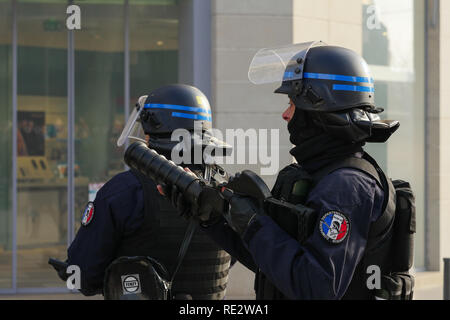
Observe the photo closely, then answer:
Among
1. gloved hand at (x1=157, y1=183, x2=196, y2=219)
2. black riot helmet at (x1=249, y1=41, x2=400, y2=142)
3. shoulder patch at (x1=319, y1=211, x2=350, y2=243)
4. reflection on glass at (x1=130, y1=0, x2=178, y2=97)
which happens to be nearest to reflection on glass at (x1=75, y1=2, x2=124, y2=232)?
reflection on glass at (x1=130, y1=0, x2=178, y2=97)

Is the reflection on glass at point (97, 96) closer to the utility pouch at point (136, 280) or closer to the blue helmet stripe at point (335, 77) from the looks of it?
the utility pouch at point (136, 280)

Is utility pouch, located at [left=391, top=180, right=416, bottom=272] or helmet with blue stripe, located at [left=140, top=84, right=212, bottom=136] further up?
helmet with blue stripe, located at [left=140, top=84, right=212, bottom=136]

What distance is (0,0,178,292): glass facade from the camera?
7.98 m

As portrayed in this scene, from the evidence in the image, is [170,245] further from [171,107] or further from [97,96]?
[97,96]

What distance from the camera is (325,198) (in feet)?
7.13

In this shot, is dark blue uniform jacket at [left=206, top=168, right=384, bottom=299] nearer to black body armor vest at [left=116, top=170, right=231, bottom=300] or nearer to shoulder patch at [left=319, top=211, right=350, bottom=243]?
shoulder patch at [left=319, top=211, right=350, bottom=243]

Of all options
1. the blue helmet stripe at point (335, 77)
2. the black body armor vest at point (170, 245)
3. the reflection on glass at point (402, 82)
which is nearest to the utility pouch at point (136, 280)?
the black body armor vest at point (170, 245)

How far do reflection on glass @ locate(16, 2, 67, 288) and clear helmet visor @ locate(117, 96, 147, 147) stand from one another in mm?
4716

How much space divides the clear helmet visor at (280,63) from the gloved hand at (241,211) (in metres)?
0.51

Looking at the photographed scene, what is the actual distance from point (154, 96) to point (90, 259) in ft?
2.86

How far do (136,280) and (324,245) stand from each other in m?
1.04

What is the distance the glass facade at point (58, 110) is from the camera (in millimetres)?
7977

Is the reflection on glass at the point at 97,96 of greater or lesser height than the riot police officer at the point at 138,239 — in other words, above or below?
above
